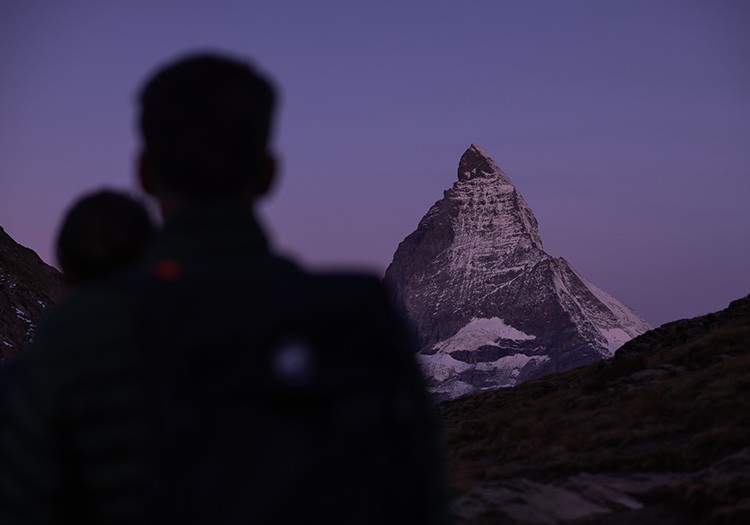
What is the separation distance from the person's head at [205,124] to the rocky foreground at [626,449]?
8889 mm

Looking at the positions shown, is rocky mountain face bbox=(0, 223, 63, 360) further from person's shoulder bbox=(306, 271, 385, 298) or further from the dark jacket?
person's shoulder bbox=(306, 271, 385, 298)

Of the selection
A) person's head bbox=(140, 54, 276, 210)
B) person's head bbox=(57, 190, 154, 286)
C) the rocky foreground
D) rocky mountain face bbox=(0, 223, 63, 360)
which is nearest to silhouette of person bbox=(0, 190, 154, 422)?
person's head bbox=(57, 190, 154, 286)

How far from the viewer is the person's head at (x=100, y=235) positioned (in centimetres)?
312

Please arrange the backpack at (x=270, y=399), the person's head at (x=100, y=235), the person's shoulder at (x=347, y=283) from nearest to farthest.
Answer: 1. the backpack at (x=270, y=399)
2. the person's shoulder at (x=347, y=283)
3. the person's head at (x=100, y=235)

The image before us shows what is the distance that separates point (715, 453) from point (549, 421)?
5.62 m

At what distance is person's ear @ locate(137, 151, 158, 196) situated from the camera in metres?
2.26

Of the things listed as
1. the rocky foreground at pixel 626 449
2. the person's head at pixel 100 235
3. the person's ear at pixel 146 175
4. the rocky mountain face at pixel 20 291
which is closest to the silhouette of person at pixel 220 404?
the person's ear at pixel 146 175

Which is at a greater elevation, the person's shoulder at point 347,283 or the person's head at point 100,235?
the person's head at point 100,235

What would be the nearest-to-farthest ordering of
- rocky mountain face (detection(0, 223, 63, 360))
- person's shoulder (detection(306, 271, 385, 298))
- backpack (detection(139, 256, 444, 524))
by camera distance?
backpack (detection(139, 256, 444, 524)), person's shoulder (detection(306, 271, 385, 298)), rocky mountain face (detection(0, 223, 63, 360))

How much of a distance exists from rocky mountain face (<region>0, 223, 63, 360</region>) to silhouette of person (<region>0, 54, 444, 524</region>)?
33.2 meters

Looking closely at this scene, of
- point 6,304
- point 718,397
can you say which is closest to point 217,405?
point 718,397

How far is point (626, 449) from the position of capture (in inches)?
546

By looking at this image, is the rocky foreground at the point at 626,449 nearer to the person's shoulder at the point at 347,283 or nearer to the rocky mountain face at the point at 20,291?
the person's shoulder at the point at 347,283

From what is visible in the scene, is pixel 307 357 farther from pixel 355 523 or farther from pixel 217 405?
pixel 355 523
